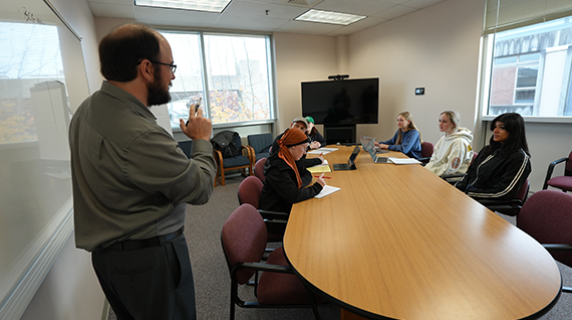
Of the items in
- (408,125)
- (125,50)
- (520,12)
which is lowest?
(408,125)

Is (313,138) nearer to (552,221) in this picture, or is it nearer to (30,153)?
(552,221)

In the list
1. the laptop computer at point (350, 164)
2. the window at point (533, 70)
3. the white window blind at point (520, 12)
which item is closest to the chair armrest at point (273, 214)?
the laptop computer at point (350, 164)

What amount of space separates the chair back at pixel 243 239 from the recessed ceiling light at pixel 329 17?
3.90 meters

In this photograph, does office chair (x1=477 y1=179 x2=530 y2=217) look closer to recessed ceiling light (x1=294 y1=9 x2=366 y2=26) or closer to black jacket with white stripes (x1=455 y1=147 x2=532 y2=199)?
black jacket with white stripes (x1=455 y1=147 x2=532 y2=199)

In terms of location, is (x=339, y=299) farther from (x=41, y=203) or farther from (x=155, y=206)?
(x=41, y=203)

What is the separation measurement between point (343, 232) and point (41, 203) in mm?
1295

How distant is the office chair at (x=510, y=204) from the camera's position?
6.72 ft

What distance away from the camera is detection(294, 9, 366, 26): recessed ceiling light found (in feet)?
14.8

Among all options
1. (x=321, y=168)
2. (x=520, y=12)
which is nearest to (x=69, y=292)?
(x=321, y=168)

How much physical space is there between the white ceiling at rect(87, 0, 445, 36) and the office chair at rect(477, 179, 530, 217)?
3.21 m

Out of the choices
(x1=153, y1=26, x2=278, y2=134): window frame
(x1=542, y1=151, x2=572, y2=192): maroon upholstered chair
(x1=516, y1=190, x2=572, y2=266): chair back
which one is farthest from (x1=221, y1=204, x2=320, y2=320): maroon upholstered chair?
(x1=153, y1=26, x2=278, y2=134): window frame

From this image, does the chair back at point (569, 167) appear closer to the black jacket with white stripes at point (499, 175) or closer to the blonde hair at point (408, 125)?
the blonde hair at point (408, 125)

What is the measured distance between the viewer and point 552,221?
152cm

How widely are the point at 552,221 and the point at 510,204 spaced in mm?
665
